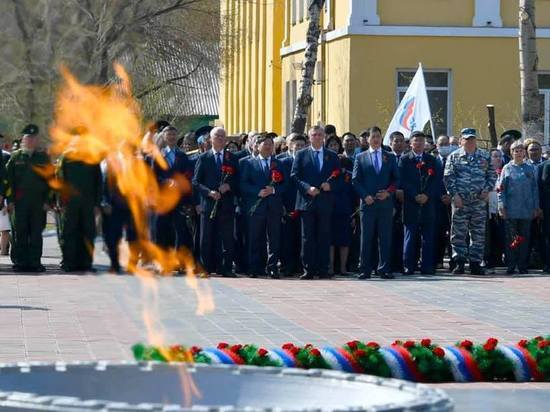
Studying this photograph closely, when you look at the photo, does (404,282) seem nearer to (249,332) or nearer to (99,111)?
(249,332)

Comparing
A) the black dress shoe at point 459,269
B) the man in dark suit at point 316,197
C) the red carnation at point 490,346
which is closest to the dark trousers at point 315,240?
the man in dark suit at point 316,197

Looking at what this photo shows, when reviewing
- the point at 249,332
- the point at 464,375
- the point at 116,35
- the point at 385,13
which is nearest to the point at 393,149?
the point at 249,332

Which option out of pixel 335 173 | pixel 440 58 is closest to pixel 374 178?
pixel 335 173

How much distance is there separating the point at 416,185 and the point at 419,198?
0.62ft

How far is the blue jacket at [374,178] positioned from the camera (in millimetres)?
20594

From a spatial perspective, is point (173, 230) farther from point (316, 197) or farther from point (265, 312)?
point (265, 312)

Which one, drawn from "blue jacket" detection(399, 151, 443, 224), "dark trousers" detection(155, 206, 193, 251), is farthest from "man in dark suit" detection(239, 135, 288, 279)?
"blue jacket" detection(399, 151, 443, 224)

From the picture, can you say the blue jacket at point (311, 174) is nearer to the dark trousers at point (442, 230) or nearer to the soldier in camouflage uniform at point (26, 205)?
the dark trousers at point (442, 230)

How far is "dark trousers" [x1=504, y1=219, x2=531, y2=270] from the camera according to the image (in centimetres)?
2164

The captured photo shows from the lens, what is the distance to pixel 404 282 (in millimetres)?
20016

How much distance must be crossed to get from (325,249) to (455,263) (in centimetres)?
200

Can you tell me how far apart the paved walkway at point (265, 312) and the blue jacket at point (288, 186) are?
140cm

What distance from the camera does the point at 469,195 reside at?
840 inches

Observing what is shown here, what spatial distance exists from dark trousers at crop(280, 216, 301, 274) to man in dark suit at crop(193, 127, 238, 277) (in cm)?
79
